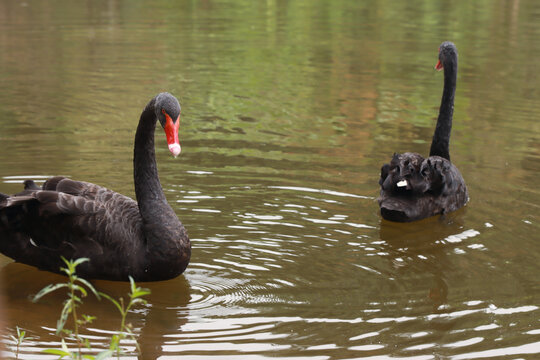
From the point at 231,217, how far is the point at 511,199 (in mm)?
2243

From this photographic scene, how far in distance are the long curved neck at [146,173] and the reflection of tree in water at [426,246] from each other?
1538mm

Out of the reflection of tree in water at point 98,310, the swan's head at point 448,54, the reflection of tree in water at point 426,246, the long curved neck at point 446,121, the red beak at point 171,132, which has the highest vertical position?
the swan's head at point 448,54

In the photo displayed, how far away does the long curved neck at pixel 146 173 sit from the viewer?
181 inches

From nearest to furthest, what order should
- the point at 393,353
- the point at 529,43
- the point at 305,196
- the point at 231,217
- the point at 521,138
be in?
the point at 393,353, the point at 231,217, the point at 305,196, the point at 521,138, the point at 529,43

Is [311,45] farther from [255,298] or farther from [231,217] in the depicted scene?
[255,298]

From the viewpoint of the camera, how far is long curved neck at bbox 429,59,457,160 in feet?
22.1

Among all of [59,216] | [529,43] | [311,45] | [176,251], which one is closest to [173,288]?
[176,251]

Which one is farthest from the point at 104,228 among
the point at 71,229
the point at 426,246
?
the point at 426,246

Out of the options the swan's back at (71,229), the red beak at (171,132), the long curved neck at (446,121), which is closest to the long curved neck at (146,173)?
the swan's back at (71,229)

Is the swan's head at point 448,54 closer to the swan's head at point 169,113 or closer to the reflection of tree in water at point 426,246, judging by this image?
the reflection of tree in water at point 426,246

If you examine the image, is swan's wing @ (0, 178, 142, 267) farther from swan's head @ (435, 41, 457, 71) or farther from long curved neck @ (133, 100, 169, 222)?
swan's head @ (435, 41, 457, 71)

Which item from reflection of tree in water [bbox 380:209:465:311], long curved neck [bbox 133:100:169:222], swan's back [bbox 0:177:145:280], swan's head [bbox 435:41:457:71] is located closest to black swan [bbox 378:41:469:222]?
reflection of tree in water [bbox 380:209:465:311]

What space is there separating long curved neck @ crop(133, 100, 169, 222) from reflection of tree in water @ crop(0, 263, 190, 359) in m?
0.45

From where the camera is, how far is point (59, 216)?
15.0ft
